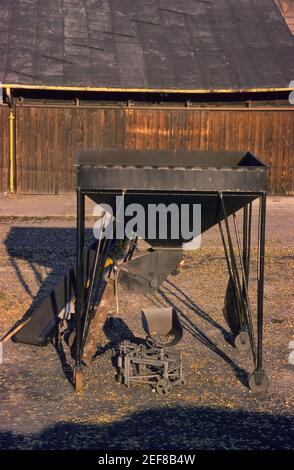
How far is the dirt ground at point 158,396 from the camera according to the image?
7.73 metres

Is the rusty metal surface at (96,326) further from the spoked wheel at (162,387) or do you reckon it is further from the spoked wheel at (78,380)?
the spoked wheel at (162,387)

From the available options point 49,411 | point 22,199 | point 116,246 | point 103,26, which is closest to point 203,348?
point 116,246

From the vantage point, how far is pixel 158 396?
891cm

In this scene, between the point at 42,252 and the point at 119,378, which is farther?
the point at 42,252

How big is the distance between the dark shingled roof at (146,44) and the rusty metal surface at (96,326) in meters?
13.2

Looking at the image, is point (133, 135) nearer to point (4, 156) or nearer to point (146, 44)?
point (146, 44)

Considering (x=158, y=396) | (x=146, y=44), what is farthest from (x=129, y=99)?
(x=158, y=396)

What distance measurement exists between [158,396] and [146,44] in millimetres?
17586

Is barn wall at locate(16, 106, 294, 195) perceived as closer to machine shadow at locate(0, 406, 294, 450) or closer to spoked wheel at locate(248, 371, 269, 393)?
spoked wheel at locate(248, 371, 269, 393)

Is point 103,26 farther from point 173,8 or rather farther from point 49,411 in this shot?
point 49,411

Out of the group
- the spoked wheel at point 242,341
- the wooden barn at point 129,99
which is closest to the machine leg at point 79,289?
the spoked wheel at point 242,341

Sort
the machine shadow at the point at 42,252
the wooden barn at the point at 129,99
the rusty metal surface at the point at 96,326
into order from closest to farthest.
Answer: the rusty metal surface at the point at 96,326 → the machine shadow at the point at 42,252 → the wooden barn at the point at 129,99

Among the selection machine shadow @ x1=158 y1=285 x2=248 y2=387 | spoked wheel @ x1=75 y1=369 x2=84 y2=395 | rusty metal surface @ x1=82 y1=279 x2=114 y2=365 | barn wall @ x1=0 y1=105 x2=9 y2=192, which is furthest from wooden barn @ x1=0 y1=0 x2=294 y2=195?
spoked wheel @ x1=75 y1=369 x2=84 y2=395
